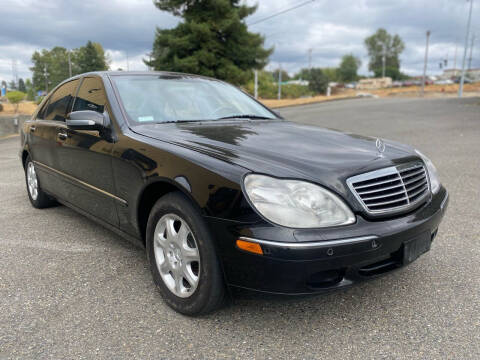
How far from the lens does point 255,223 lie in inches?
77.3

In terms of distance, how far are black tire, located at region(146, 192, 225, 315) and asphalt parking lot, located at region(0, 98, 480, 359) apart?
0.10 m

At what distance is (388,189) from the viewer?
2.23 metres

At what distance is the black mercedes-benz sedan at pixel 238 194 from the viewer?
1977 millimetres

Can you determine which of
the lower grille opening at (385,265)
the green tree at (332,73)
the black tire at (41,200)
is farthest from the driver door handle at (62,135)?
the green tree at (332,73)

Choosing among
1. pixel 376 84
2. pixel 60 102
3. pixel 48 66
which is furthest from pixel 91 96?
pixel 376 84

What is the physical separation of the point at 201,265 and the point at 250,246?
1.24 feet

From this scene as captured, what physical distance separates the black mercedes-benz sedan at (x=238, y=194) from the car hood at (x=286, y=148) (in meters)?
0.01

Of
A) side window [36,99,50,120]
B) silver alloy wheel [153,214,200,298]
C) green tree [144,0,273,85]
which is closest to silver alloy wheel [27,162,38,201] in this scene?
side window [36,99,50,120]

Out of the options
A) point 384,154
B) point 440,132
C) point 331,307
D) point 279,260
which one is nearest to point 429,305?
point 331,307

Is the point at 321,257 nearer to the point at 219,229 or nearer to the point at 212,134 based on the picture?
the point at 219,229

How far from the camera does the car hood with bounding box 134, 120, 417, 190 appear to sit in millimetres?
2123

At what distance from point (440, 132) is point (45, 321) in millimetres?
11428

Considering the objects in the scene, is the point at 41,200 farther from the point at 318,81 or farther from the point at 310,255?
the point at 318,81

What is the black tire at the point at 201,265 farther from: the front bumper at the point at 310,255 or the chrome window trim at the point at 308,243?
the chrome window trim at the point at 308,243
